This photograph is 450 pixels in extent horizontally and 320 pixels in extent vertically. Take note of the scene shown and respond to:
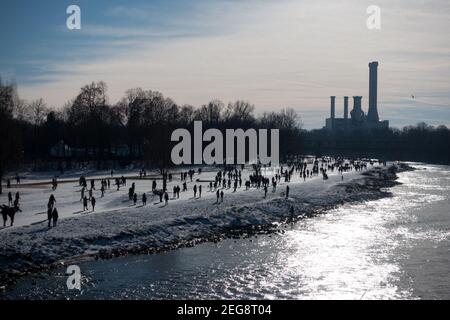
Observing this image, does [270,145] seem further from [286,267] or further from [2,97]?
[286,267]

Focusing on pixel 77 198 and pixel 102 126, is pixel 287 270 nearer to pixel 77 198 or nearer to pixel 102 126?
pixel 77 198

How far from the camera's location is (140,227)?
30.6 m

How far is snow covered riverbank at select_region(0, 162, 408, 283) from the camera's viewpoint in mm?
24516

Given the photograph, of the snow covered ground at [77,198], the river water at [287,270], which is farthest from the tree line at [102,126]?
the river water at [287,270]

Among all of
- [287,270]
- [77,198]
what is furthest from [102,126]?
[287,270]

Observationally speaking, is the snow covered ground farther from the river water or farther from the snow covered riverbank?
the river water

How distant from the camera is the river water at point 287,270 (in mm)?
19766

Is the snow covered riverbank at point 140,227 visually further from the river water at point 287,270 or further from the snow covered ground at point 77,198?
the river water at point 287,270

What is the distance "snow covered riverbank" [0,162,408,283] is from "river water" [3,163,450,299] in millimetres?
1548

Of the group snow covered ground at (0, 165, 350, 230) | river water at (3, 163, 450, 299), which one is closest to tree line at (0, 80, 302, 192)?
snow covered ground at (0, 165, 350, 230)

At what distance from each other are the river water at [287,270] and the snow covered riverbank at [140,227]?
155 centimetres

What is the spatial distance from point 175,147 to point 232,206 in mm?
26732

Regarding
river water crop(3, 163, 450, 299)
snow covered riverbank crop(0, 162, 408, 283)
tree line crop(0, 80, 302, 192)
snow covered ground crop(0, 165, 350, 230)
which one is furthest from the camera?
tree line crop(0, 80, 302, 192)

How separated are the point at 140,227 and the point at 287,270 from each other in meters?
10.6
